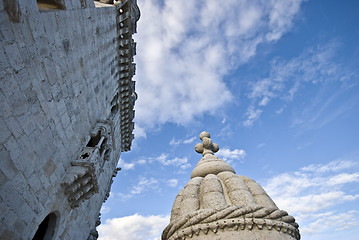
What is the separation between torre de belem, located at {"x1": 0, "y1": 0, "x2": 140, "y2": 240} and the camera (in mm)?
4266

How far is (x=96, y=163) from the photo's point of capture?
296 inches

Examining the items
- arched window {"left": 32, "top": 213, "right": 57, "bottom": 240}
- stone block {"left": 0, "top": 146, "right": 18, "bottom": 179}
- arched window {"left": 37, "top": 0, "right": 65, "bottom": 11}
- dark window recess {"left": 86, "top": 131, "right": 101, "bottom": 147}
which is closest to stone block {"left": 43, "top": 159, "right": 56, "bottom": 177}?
stone block {"left": 0, "top": 146, "right": 18, "bottom": 179}

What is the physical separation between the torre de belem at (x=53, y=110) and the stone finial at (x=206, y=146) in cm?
377

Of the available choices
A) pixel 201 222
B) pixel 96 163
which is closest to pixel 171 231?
pixel 201 222

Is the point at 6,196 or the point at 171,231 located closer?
the point at 171,231

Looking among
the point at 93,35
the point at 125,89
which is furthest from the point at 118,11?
the point at 125,89

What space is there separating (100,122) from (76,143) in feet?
6.77

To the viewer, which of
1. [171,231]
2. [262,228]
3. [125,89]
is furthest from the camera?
[125,89]

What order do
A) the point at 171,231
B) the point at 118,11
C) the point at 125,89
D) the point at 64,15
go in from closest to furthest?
the point at 171,231, the point at 64,15, the point at 118,11, the point at 125,89

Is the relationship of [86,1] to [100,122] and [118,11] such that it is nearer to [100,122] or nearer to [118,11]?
[118,11]

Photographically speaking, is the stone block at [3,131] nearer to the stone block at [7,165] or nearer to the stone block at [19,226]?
the stone block at [7,165]

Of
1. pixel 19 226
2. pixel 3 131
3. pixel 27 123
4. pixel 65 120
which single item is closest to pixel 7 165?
pixel 3 131

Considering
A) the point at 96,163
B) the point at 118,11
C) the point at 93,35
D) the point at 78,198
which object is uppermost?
the point at 118,11

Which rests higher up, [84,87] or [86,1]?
[86,1]
